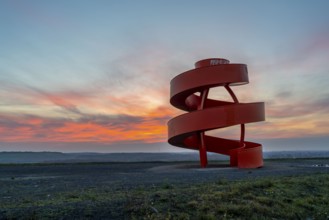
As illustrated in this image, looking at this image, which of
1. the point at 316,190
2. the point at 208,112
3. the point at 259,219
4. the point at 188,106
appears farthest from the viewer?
the point at 188,106

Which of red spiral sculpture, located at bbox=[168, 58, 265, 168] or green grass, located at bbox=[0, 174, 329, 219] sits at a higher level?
red spiral sculpture, located at bbox=[168, 58, 265, 168]

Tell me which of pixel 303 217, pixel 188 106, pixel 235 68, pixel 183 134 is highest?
pixel 235 68

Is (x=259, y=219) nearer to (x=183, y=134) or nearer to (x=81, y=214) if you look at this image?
(x=81, y=214)

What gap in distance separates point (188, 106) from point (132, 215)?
947 inches

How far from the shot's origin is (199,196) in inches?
392

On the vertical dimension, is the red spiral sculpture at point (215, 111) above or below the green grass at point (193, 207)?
above

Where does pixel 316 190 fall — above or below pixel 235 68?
below

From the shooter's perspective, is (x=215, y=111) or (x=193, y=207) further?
(x=215, y=111)

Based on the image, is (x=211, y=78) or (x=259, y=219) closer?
(x=259, y=219)

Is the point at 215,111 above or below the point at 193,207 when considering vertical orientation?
above

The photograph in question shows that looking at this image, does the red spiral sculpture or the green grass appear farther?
the red spiral sculpture

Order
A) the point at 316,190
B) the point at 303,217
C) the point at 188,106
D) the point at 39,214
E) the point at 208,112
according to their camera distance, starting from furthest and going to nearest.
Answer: the point at 188,106 → the point at 208,112 → the point at 316,190 → the point at 303,217 → the point at 39,214

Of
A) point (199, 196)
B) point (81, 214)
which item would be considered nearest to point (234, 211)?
point (199, 196)

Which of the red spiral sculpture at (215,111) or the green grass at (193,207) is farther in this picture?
the red spiral sculpture at (215,111)
